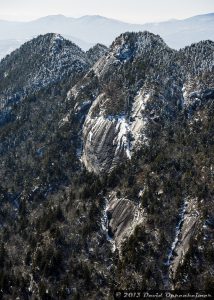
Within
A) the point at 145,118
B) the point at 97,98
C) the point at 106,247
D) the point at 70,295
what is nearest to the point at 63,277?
the point at 70,295

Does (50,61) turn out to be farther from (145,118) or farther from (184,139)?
(184,139)

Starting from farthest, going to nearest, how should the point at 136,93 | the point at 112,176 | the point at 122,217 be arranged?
the point at 136,93, the point at 112,176, the point at 122,217

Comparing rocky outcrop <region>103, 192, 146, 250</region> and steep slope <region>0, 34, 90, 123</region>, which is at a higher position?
steep slope <region>0, 34, 90, 123</region>

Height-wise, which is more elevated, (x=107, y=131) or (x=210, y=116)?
(x=210, y=116)

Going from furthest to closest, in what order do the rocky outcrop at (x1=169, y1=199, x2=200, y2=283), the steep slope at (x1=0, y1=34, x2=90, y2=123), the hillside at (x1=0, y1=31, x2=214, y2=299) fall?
1. the steep slope at (x1=0, y1=34, x2=90, y2=123)
2. the hillside at (x1=0, y1=31, x2=214, y2=299)
3. the rocky outcrop at (x1=169, y1=199, x2=200, y2=283)

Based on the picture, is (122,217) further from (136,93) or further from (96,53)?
(96,53)

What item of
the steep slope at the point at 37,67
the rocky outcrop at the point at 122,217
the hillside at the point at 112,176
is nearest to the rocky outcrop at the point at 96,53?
the steep slope at the point at 37,67

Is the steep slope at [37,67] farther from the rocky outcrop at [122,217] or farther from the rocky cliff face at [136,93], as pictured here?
the rocky outcrop at [122,217]

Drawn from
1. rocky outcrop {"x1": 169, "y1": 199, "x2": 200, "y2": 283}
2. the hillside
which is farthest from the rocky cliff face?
rocky outcrop {"x1": 169, "y1": 199, "x2": 200, "y2": 283}

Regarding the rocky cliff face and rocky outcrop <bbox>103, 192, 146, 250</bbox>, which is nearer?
rocky outcrop <bbox>103, 192, 146, 250</bbox>

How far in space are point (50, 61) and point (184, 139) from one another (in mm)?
88248

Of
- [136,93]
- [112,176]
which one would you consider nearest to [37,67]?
[136,93]

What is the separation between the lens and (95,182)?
82250 millimetres

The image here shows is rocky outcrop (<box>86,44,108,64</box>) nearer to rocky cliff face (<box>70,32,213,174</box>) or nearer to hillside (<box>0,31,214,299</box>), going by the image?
hillside (<box>0,31,214,299</box>)
